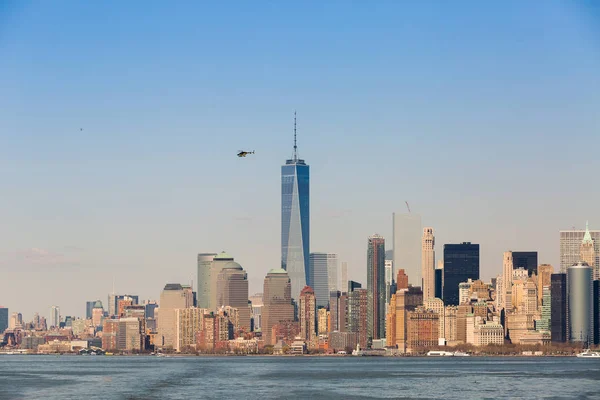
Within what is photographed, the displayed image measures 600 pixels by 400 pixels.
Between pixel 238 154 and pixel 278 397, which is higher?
pixel 238 154

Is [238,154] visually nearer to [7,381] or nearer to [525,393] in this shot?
[525,393]

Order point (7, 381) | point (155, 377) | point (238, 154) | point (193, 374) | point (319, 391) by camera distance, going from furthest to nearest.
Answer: point (193, 374), point (155, 377), point (7, 381), point (319, 391), point (238, 154)

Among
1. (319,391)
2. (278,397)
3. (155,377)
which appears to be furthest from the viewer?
(155,377)

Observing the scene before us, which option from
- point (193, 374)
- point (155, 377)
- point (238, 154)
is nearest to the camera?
point (238, 154)

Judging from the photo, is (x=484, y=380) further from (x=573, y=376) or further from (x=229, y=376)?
(x=229, y=376)

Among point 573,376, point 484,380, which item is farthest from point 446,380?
point 573,376

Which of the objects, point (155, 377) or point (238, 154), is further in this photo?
point (155, 377)

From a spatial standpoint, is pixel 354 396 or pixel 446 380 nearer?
pixel 354 396

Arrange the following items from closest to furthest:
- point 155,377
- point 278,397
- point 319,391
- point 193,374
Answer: point 278,397
point 319,391
point 155,377
point 193,374

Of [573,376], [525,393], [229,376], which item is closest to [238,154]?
[525,393]
